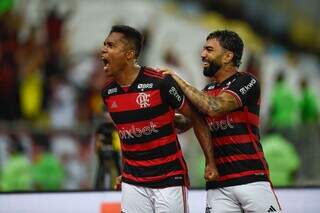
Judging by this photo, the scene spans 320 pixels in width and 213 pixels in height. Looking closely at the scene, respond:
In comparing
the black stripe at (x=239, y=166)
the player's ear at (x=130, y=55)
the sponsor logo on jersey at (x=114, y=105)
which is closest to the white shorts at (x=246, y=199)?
the black stripe at (x=239, y=166)

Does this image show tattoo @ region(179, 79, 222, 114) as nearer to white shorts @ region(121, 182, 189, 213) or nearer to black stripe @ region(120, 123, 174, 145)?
black stripe @ region(120, 123, 174, 145)

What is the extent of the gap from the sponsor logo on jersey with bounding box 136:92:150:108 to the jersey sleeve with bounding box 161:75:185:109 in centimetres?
11

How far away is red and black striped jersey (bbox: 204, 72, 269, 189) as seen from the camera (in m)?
5.75

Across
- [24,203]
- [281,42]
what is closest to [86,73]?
[281,42]

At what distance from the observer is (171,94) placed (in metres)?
5.69

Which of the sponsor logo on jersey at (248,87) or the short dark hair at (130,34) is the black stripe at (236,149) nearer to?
the sponsor logo on jersey at (248,87)

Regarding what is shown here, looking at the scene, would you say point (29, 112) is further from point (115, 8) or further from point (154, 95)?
point (154, 95)

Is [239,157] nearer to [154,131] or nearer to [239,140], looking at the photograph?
[239,140]

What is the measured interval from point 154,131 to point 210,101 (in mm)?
415

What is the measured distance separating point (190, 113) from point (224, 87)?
11.5 inches

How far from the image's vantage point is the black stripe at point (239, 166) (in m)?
5.76

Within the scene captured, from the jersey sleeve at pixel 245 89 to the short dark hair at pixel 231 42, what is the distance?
0.52 feet

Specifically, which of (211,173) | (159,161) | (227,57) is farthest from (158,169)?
(227,57)

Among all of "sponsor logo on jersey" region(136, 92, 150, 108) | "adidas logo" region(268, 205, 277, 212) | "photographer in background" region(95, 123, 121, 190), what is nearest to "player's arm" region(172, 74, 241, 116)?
"sponsor logo on jersey" region(136, 92, 150, 108)
